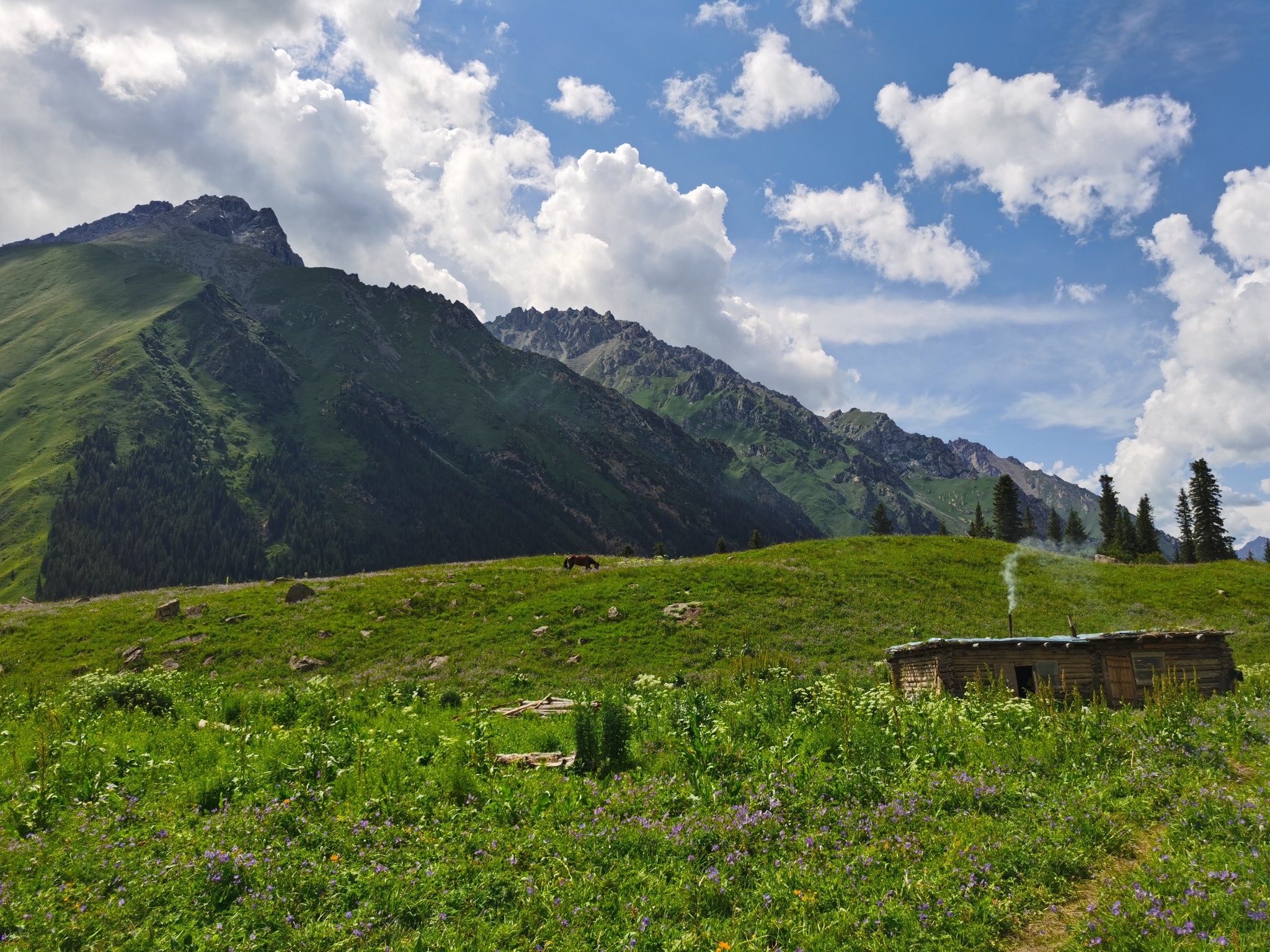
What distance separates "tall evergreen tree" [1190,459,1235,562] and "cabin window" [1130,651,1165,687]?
10797cm

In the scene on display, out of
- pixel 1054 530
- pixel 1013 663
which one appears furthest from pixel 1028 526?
pixel 1013 663

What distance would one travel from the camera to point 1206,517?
4257 inches

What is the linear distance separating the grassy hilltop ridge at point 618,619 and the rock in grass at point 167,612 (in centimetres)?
59

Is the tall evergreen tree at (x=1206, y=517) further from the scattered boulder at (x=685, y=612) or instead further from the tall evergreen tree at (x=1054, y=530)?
the scattered boulder at (x=685, y=612)

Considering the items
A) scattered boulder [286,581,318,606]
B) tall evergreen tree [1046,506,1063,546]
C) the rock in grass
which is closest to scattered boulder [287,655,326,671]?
scattered boulder [286,581,318,606]

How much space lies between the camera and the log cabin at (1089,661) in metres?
25.5

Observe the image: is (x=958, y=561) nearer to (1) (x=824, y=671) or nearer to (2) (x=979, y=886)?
(1) (x=824, y=671)

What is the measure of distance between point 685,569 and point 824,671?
1918 centimetres

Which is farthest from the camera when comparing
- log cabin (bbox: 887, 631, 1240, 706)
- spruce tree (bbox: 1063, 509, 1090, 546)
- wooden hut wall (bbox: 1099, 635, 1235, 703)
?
spruce tree (bbox: 1063, 509, 1090, 546)

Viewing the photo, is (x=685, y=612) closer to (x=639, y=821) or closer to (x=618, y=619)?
(x=618, y=619)

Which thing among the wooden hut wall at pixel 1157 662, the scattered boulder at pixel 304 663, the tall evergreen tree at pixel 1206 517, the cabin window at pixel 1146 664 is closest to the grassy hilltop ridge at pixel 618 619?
the scattered boulder at pixel 304 663

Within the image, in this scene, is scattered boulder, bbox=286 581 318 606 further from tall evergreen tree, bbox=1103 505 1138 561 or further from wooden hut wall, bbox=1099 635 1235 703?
tall evergreen tree, bbox=1103 505 1138 561

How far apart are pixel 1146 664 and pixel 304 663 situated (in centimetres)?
3891

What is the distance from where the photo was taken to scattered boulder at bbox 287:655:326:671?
34438 millimetres
